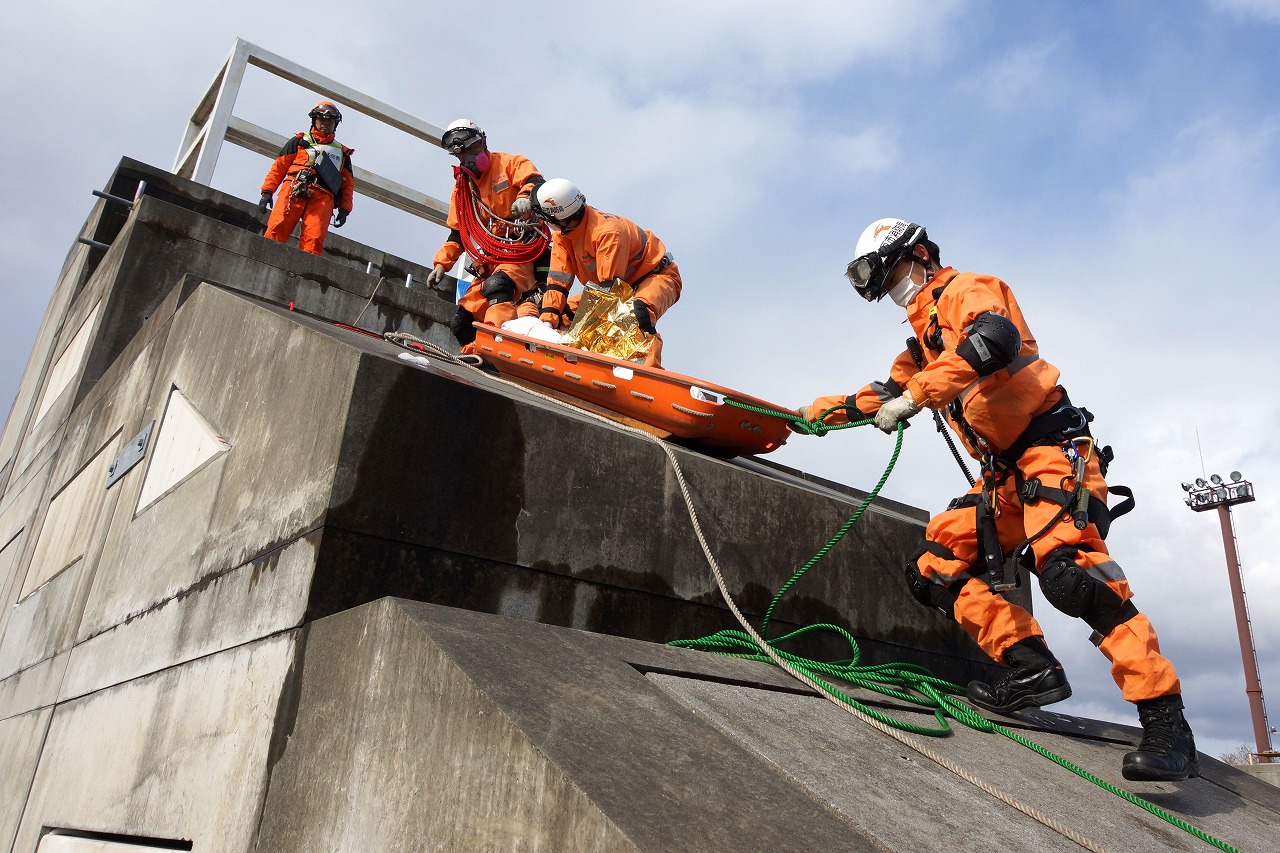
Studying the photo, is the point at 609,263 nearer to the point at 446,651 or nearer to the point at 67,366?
the point at 446,651

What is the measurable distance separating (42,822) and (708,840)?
3949mm

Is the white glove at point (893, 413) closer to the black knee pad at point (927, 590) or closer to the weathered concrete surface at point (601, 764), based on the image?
the black knee pad at point (927, 590)

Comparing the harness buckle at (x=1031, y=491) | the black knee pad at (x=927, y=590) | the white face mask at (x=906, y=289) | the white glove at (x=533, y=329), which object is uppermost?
the white glove at (x=533, y=329)

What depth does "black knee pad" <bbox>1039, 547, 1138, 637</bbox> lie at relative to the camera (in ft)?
10.1

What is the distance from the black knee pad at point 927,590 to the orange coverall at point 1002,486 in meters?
0.03

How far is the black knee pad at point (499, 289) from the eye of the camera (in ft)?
23.6

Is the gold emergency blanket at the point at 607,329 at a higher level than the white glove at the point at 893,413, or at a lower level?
higher

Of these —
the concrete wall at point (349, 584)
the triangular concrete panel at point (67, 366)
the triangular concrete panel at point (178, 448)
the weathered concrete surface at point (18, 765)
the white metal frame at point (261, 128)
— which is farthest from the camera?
the white metal frame at point (261, 128)

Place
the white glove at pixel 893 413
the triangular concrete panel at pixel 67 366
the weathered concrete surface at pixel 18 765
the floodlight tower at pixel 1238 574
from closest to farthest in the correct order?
the white glove at pixel 893 413, the weathered concrete surface at pixel 18 765, the triangular concrete panel at pixel 67 366, the floodlight tower at pixel 1238 574

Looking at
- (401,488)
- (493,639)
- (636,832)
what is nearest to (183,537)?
(401,488)

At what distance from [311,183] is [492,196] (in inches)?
107

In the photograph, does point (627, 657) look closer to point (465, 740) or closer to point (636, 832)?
point (465, 740)

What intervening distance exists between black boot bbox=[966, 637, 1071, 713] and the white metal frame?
1022 centimetres

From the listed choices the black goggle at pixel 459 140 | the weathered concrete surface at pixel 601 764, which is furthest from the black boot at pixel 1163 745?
the black goggle at pixel 459 140
